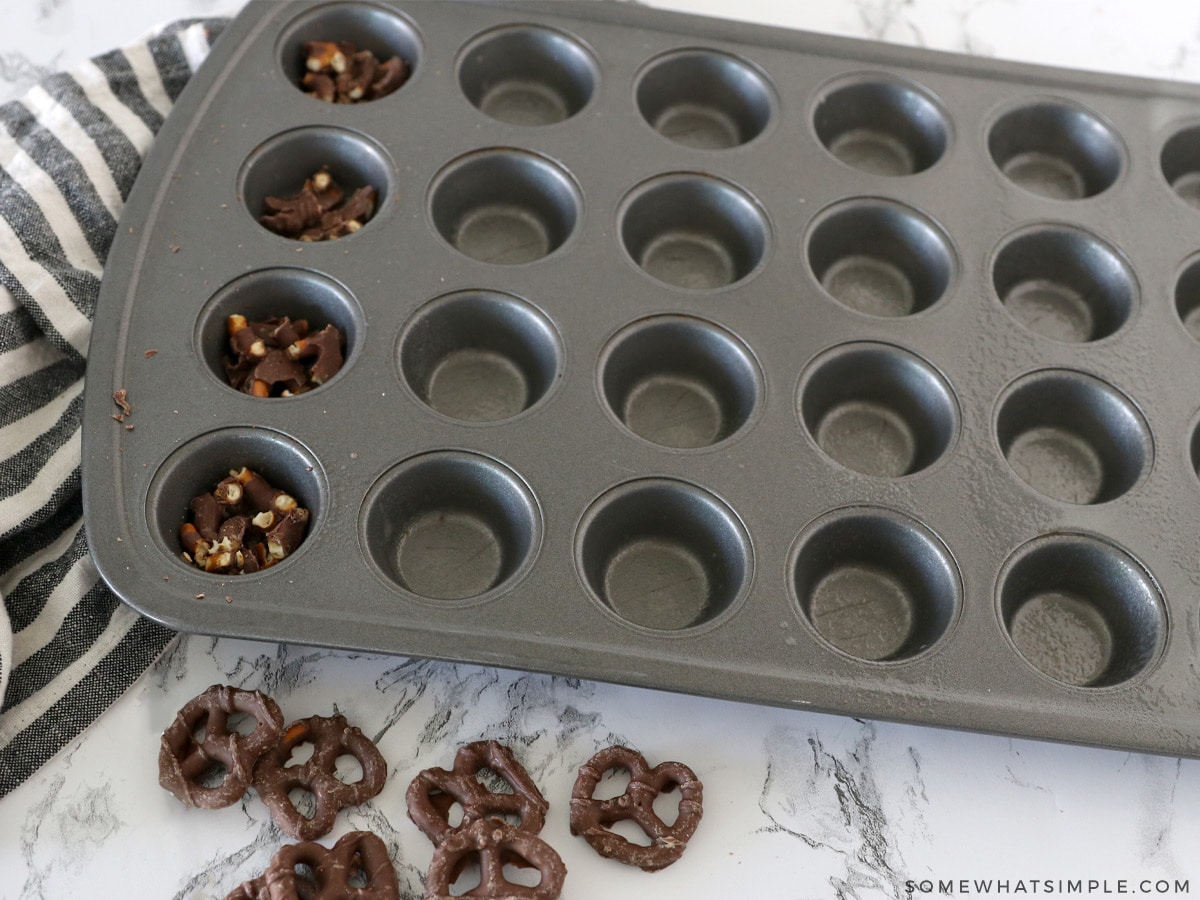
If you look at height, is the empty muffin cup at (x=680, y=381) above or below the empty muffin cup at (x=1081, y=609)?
below

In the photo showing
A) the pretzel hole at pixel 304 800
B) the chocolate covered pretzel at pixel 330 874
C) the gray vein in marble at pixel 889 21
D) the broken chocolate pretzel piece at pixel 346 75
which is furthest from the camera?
the gray vein in marble at pixel 889 21

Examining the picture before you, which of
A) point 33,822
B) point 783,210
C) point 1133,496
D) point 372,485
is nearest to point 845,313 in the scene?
point 783,210

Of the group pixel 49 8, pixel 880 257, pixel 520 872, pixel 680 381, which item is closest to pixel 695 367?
pixel 680 381

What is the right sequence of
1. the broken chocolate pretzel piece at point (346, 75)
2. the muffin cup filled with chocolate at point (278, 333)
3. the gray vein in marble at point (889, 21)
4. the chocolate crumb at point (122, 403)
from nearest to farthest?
the chocolate crumb at point (122, 403) → the muffin cup filled with chocolate at point (278, 333) → the broken chocolate pretzel piece at point (346, 75) → the gray vein in marble at point (889, 21)

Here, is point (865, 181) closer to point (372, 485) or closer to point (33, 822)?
point (372, 485)

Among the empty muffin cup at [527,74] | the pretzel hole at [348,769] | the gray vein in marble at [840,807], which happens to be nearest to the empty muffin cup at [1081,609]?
the gray vein in marble at [840,807]

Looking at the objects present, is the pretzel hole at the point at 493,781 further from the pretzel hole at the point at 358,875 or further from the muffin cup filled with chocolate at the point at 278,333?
the muffin cup filled with chocolate at the point at 278,333

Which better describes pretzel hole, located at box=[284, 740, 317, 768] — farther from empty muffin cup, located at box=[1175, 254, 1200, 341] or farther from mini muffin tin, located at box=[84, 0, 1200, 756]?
empty muffin cup, located at box=[1175, 254, 1200, 341]
